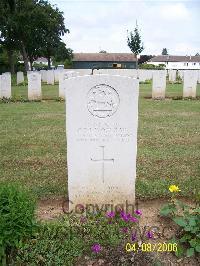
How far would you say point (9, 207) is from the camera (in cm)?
328

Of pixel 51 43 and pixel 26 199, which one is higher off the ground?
pixel 51 43

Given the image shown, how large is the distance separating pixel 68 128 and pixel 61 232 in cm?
105

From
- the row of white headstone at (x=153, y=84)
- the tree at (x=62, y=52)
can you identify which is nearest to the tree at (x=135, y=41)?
the tree at (x=62, y=52)

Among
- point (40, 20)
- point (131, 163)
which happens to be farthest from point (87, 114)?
point (40, 20)

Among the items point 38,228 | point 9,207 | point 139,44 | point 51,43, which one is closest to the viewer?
point 9,207

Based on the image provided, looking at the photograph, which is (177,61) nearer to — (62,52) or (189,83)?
(62,52)

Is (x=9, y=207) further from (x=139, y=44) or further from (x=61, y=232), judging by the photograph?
(x=139, y=44)

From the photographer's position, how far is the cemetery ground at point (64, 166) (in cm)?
340

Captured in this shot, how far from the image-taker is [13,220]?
10.7ft

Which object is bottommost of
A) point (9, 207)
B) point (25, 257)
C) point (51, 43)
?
Result: point (25, 257)

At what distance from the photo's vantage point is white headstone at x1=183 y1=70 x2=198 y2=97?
16.1 meters

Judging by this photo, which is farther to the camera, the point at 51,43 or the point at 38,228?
the point at 51,43
